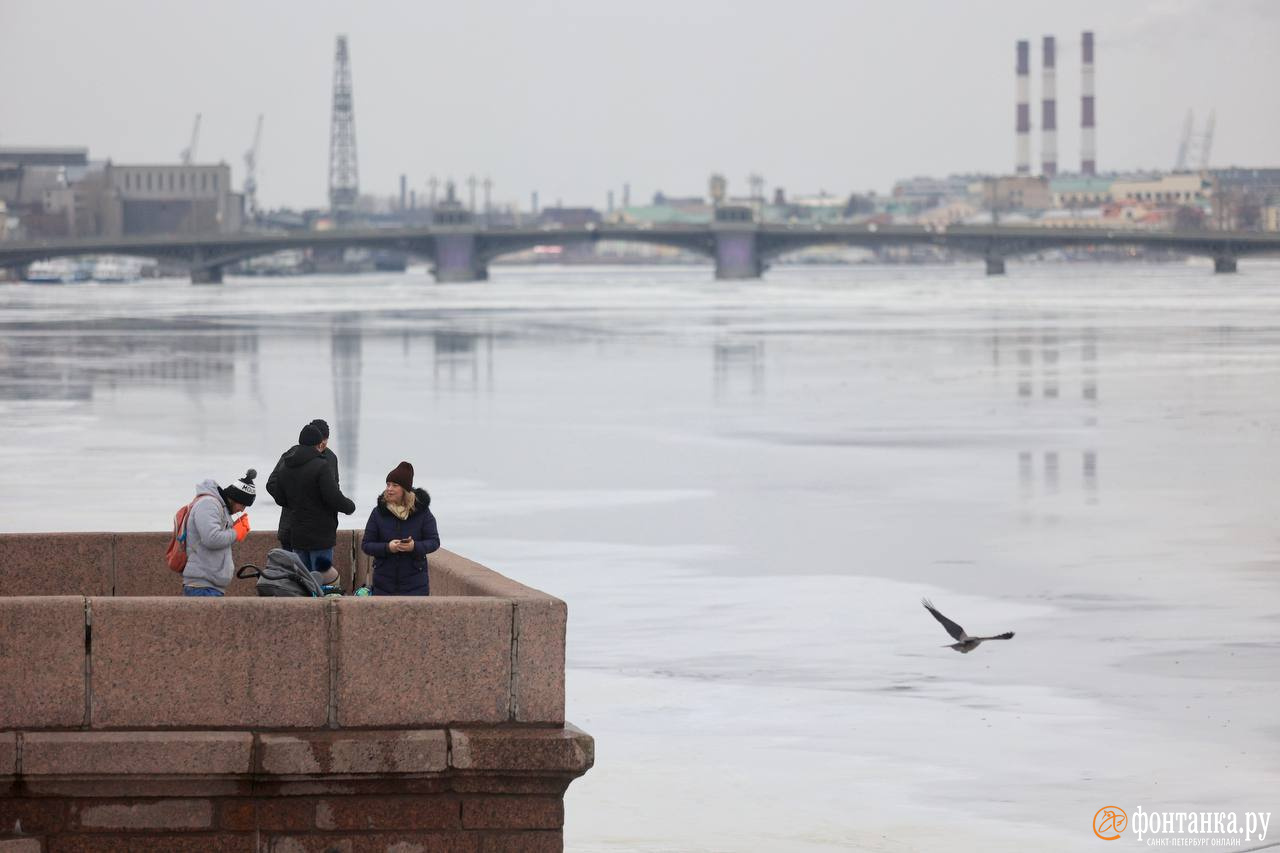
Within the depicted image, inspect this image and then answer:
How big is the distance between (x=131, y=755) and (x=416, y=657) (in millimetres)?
1219

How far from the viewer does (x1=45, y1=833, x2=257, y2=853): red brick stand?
31.4 feet

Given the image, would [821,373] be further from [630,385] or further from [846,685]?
[846,685]

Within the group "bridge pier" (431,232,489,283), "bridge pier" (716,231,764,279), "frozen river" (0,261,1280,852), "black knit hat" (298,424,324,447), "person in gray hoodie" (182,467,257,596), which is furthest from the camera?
"bridge pier" (431,232,489,283)

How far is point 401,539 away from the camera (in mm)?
10766

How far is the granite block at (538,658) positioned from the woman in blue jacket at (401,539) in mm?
1234

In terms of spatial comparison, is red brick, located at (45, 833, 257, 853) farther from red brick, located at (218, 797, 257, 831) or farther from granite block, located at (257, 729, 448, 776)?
granite block, located at (257, 729, 448, 776)

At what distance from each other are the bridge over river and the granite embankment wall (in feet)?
492

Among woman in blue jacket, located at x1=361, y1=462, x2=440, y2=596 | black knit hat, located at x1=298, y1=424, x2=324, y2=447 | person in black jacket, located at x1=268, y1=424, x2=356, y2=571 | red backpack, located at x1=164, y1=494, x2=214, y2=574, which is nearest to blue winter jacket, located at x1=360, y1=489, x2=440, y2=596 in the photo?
woman in blue jacket, located at x1=361, y1=462, x2=440, y2=596

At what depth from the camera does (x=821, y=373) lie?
46906 millimetres

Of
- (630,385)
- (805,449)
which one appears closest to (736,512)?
(805,449)

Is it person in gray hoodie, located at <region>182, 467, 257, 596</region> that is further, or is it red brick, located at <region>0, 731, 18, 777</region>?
person in gray hoodie, located at <region>182, 467, 257, 596</region>

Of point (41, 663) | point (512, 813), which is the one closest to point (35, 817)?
point (41, 663)

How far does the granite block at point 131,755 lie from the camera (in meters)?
9.45

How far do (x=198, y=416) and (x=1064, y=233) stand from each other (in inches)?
5615
